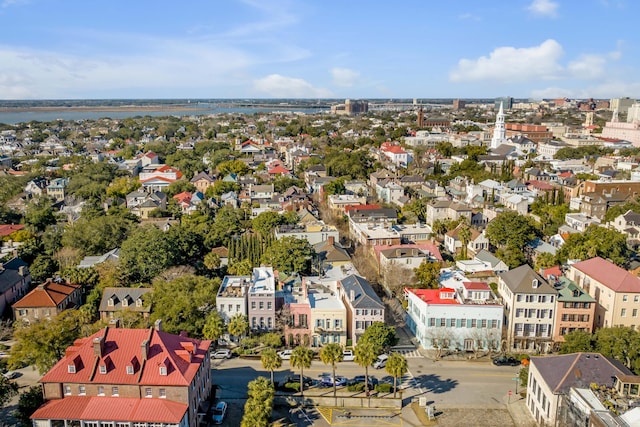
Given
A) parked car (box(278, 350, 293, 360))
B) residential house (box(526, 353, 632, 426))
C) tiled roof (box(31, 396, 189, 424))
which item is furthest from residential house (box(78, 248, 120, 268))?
residential house (box(526, 353, 632, 426))

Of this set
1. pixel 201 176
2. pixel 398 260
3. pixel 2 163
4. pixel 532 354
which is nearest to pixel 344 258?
pixel 398 260

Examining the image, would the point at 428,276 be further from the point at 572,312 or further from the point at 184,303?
the point at 184,303

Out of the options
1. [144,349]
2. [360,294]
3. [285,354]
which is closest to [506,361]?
[360,294]

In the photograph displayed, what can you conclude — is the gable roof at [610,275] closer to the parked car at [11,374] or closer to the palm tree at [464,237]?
the palm tree at [464,237]

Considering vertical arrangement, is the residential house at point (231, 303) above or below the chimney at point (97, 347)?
below

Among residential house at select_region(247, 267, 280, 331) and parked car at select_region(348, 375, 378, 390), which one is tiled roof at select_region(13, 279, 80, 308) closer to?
residential house at select_region(247, 267, 280, 331)

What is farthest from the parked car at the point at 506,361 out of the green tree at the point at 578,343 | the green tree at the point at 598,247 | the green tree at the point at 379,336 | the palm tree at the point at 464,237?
the palm tree at the point at 464,237
